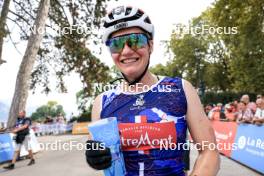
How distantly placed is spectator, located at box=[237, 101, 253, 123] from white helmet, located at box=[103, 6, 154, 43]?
10632 millimetres

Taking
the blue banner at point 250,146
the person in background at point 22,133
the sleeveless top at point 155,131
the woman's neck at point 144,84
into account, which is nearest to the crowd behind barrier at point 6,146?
the person in background at point 22,133

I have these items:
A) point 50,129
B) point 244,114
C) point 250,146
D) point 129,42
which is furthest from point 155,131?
point 50,129

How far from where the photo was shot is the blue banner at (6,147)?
16981 mm

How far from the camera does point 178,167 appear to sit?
2533mm

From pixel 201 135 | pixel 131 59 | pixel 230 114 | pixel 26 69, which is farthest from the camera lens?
pixel 26 69

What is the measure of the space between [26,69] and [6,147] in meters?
4.54

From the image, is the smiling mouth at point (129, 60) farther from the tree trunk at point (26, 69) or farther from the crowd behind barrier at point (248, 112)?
the tree trunk at point (26, 69)

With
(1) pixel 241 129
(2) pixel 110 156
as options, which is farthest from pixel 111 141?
(1) pixel 241 129

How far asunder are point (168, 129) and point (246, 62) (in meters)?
32.7

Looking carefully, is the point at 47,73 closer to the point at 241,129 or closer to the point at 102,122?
the point at 241,129

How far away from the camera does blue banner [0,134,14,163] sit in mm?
16981

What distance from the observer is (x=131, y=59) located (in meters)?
2.66

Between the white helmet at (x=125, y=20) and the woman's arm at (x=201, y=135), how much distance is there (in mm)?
448

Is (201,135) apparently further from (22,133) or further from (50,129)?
(50,129)
